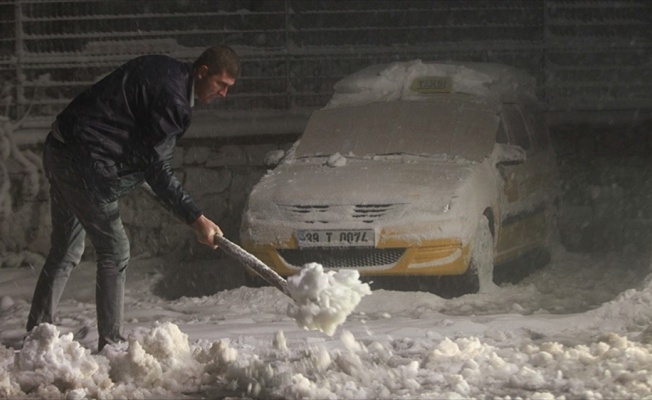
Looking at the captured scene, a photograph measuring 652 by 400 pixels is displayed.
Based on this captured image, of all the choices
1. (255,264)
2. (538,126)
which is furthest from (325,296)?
(538,126)

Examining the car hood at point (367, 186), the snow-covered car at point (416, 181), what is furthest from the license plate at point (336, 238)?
the car hood at point (367, 186)

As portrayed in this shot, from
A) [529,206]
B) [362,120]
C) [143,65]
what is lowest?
[529,206]

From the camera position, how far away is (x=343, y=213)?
31.8 feet

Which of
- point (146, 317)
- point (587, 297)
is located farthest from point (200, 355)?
point (587, 297)

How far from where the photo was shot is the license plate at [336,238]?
953 cm

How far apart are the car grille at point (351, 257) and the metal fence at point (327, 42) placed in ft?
16.8

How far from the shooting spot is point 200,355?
690cm

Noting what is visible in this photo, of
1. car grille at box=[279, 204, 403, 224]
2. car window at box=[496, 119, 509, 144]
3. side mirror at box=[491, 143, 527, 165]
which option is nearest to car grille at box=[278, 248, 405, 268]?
car grille at box=[279, 204, 403, 224]

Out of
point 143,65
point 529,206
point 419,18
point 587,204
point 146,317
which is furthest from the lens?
point 419,18

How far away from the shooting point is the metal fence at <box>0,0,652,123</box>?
47.9 feet

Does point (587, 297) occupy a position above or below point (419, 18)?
below

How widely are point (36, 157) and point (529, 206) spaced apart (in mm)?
5615

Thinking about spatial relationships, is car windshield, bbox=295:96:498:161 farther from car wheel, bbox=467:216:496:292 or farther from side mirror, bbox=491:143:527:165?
car wheel, bbox=467:216:496:292

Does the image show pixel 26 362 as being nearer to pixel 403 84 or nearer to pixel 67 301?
pixel 67 301
